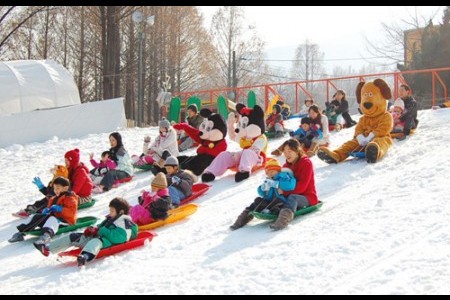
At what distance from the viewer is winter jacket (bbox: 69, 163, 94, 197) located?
410 inches

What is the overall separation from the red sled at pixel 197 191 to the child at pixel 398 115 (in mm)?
4648

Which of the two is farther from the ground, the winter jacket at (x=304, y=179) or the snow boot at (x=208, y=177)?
the winter jacket at (x=304, y=179)

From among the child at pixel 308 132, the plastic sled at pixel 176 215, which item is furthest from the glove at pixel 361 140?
the plastic sled at pixel 176 215

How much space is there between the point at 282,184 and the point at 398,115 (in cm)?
587

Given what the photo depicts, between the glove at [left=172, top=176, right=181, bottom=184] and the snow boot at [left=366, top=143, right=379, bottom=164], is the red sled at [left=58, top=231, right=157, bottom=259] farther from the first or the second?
the snow boot at [left=366, top=143, right=379, bottom=164]

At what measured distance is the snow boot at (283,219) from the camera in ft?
25.0

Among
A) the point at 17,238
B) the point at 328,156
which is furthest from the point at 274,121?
the point at 17,238

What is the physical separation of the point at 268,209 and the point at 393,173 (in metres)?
3.16

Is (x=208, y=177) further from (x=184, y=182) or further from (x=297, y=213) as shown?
(x=297, y=213)

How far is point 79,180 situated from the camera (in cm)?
1046

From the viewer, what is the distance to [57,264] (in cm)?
748

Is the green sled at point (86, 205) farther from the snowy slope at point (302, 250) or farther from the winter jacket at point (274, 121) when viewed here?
the winter jacket at point (274, 121)

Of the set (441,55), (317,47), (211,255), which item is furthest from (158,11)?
(317,47)

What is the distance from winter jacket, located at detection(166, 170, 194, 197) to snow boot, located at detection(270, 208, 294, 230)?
96.3 inches
